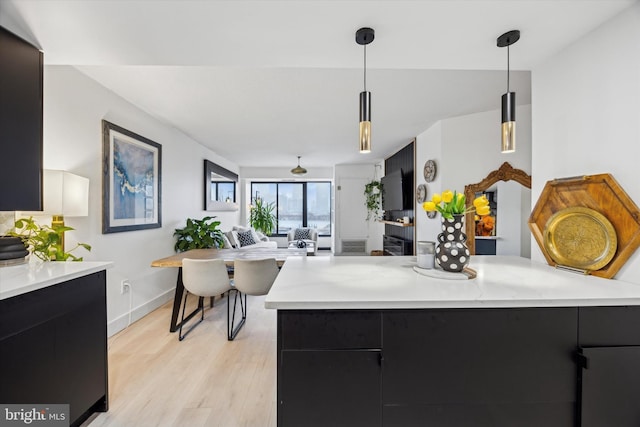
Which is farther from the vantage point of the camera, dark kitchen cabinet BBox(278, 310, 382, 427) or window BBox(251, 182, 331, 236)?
window BBox(251, 182, 331, 236)

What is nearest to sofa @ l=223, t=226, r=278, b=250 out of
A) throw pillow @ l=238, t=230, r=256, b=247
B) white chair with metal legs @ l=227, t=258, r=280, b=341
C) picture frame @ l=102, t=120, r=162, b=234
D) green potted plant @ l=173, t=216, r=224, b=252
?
throw pillow @ l=238, t=230, r=256, b=247

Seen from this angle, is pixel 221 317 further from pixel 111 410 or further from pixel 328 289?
pixel 328 289

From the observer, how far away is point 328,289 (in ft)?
4.15

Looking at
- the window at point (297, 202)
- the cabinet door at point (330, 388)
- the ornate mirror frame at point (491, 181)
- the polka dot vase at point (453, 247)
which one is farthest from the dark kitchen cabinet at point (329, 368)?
the window at point (297, 202)

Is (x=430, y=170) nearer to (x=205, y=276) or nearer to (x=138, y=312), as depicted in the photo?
(x=205, y=276)

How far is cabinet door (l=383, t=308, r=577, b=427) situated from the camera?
1148 millimetres

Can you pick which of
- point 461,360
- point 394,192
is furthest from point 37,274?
point 394,192

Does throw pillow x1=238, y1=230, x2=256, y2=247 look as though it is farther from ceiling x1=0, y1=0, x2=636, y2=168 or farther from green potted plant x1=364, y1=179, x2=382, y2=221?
ceiling x1=0, y1=0, x2=636, y2=168

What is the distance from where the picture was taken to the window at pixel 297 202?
8664 mm

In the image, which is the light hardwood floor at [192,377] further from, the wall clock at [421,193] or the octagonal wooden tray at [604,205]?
the wall clock at [421,193]

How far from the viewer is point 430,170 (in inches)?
163

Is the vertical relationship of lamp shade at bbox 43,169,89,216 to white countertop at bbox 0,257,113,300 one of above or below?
above

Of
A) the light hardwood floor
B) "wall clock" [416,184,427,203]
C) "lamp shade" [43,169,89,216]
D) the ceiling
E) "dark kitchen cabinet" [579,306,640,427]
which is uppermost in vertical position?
the ceiling

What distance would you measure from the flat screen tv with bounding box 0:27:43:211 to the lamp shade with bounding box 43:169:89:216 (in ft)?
0.76
